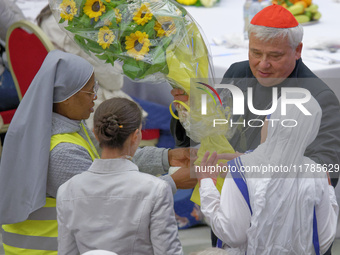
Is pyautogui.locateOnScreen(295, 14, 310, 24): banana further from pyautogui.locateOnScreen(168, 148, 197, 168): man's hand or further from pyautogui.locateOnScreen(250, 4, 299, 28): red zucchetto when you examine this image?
pyautogui.locateOnScreen(168, 148, 197, 168): man's hand

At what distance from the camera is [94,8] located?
2.46 m

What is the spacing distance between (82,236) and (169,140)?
9.72 ft

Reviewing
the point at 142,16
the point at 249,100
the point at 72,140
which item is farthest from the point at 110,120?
the point at 249,100

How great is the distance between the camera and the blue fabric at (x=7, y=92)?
4.73m

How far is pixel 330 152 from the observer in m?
2.60

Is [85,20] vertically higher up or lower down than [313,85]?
higher up

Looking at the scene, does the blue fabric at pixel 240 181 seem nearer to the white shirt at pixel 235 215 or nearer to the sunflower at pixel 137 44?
the white shirt at pixel 235 215

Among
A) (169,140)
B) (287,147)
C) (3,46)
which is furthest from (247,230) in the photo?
(3,46)

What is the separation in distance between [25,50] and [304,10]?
298cm

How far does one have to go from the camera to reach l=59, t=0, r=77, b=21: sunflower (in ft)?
8.08

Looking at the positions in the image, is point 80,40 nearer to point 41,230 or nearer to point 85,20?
point 85,20

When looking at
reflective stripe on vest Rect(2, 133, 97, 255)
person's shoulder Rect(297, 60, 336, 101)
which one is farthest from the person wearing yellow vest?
person's shoulder Rect(297, 60, 336, 101)

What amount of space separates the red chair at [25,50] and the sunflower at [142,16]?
1.93 meters

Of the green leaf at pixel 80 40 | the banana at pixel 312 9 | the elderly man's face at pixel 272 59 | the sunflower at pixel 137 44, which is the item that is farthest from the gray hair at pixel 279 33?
the banana at pixel 312 9
